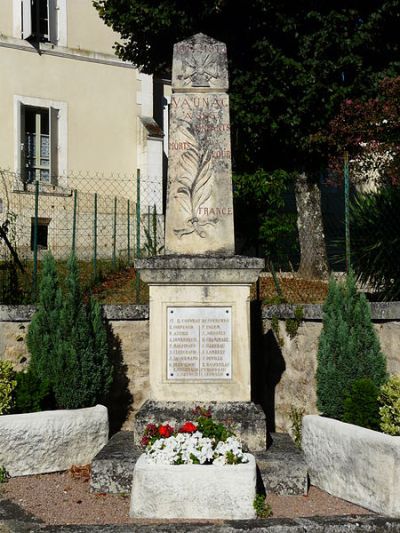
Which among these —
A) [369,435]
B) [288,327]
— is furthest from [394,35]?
[369,435]

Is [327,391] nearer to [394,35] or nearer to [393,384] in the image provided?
[393,384]

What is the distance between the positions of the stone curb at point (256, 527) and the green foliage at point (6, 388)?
1.63 metres

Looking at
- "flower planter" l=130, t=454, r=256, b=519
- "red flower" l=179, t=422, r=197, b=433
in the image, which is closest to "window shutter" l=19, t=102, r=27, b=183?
"red flower" l=179, t=422, r=197, b=433

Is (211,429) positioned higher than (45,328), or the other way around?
(45,328)

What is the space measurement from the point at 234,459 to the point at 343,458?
3.49 feet

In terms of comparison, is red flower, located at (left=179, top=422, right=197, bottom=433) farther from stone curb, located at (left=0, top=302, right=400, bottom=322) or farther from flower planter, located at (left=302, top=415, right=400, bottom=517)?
stone curb, located at (left=0, top=302, right=400, bottom=322)

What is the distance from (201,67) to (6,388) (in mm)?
3517

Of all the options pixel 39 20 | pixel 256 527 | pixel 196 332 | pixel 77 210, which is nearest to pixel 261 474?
pixel 256 527

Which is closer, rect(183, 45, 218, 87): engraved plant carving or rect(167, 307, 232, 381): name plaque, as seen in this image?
rect(167, 307, 232, 381): name plaque

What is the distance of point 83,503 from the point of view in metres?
5.36

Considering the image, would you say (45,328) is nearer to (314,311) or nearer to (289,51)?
(314,311)

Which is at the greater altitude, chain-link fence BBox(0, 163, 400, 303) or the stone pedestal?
chain-link fence BBox(0, 163, 400, 303)

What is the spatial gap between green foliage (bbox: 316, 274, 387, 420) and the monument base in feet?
2.63

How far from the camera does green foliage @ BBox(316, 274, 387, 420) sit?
6.32 meters
